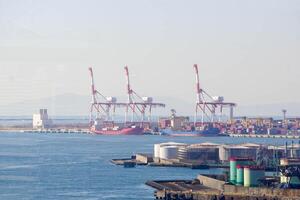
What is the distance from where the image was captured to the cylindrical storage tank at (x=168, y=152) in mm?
31297

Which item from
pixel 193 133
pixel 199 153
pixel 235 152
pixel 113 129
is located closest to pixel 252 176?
pixel 235 152

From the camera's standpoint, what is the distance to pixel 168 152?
103 ft

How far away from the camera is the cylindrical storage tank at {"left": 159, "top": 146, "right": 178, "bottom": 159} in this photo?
3130cm

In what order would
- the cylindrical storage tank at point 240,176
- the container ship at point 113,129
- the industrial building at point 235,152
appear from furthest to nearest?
the container ship at point 113,129, the industrial building at point 235,152, the cylindrical storage tank at point 240,176

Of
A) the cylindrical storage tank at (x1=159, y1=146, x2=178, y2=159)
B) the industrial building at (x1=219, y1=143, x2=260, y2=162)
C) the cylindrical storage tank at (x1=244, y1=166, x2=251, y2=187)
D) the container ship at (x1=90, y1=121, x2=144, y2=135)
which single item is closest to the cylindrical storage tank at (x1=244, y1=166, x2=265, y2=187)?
the cylindrical storage tank at (x1=244, y1=166, x2=251, y2=187)

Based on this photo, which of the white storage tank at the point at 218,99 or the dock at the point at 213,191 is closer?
the dock at the point at 213,191

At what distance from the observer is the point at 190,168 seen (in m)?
29.1

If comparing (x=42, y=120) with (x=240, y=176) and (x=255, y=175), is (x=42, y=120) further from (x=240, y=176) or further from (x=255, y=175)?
(x=255, y=175)

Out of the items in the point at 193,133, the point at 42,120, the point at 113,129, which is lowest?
the point at 193,133

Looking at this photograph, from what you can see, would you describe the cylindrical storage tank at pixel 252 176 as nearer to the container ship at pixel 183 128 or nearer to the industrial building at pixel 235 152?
the industrial building at pixel 235 152

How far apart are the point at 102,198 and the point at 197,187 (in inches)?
89.5

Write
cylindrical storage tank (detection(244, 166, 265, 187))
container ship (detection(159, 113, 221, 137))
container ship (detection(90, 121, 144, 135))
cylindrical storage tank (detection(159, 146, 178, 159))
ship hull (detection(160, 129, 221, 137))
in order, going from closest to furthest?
cylindrical storage tank (detection(244, 166, 265, 187)) → cylindrical storage tank (detection(159, 146, 178, 159)) → ship hull (detection(160, 129, 221, 137)) → container ship (detection(159, 113, 221, 137)) → container ship (detection(90, 121, 144, 135))

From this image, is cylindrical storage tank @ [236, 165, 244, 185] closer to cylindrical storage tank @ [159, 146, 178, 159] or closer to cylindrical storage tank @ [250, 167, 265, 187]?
cylindrical storage tank @ [250, 167, 265, 187]

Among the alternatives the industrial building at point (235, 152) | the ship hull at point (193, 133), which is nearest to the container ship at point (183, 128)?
the ship hull at point (193, 133)
